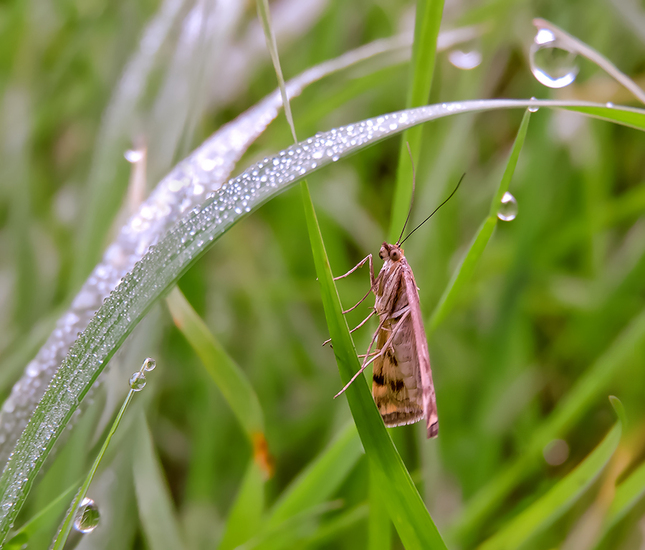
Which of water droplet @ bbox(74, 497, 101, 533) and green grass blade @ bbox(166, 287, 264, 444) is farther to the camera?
green grass blade @ bbox(166, 287, 264, 444)

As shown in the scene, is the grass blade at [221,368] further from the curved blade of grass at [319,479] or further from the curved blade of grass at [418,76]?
the curved blade of grass at [418,76]

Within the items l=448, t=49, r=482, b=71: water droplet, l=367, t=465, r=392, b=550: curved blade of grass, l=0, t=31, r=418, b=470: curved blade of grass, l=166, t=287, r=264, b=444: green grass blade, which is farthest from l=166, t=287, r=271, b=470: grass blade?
l=448, t=49, r=482, b=71: water droplet

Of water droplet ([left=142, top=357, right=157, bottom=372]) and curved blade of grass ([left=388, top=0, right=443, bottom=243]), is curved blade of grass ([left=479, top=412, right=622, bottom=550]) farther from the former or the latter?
water droplet ([left=142, top=357, right=157, bottom=372])

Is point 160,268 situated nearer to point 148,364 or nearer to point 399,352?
point 148,364

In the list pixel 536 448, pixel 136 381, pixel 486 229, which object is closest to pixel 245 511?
pixel 136 381

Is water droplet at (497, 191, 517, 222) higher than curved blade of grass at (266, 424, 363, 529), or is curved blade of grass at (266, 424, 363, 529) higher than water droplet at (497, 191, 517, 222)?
water droplet at (497, 191, 517, 222)

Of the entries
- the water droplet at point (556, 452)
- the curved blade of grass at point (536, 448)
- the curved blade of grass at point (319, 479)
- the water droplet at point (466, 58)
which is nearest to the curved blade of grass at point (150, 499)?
the curved blade of grass at point (319, 479)

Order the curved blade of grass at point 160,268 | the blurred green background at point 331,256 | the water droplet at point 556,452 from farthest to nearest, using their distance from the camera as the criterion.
Result: 1. the water droplet at point 556,452
2. the blurred green background at point 331,256
3. the curved blade of grass at point 160,268
